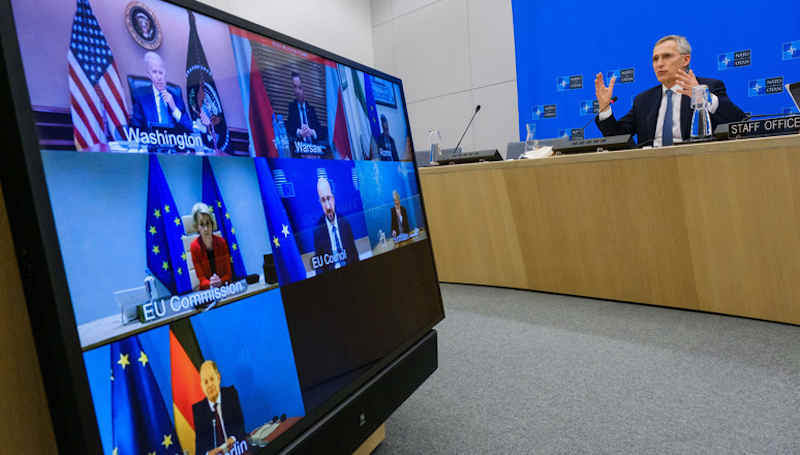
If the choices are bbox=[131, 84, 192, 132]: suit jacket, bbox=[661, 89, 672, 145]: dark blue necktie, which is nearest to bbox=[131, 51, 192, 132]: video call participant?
bbox=[131, 84, 192, 132]: suit jacket

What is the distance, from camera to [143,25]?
0.48m

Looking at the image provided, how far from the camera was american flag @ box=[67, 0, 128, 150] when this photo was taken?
412mm

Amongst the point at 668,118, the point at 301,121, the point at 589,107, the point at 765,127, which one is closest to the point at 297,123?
the point at 301,121

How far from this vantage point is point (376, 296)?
78 cm

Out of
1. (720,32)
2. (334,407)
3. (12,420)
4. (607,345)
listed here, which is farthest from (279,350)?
(720,32)

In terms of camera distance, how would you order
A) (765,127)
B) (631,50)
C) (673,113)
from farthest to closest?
(631,50)
(673,113)
(765,127)

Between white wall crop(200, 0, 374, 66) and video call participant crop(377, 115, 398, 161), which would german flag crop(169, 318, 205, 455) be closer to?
video call participant crop(377, 115, 398, 161)

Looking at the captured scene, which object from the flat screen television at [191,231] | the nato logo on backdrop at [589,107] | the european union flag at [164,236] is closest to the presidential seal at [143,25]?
the flat screen television at [191,231]

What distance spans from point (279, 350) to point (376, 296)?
0.78 feet

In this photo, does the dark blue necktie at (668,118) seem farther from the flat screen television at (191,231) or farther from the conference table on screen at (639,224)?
the flat screen television at (191,231)

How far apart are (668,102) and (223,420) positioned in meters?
3.41

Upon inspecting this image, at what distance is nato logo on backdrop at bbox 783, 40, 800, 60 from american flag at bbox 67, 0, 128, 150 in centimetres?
444

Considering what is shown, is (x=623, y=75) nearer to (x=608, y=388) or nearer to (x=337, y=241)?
(x=608, y=388)

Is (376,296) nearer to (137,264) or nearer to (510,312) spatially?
(137,264)
